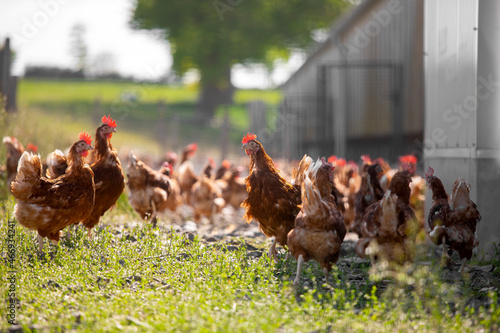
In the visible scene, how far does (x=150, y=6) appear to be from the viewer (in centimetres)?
3766

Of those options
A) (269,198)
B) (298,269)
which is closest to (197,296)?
(298,269)

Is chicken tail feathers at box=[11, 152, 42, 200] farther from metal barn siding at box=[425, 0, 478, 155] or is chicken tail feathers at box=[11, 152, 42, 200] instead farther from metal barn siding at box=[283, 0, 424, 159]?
metal barn siding at box=[283, 0, 424, 159]

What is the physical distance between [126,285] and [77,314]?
0.83 meters

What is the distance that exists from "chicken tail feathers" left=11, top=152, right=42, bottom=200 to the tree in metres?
30.2

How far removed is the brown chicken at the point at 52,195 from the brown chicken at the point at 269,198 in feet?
5.69

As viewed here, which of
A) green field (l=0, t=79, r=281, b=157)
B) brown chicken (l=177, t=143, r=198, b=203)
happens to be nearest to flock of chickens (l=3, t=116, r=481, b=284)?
brown chicken (l=177, t=143, r=198, b=203)

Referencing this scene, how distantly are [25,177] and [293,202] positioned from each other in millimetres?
2722

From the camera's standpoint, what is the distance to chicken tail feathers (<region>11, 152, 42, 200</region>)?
5168 mm

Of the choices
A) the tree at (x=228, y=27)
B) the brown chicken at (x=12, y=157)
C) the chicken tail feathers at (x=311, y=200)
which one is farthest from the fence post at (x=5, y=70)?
the tree at (x=228, y=27)

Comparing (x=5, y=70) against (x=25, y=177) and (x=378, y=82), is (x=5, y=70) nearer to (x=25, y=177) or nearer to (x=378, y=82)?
(x=25, y=177)

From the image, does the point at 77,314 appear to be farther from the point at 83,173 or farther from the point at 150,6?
the point at 150,6

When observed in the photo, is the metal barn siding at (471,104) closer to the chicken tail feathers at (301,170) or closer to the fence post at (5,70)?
the chicken tail feathers at (301,170)

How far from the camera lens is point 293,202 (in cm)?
550

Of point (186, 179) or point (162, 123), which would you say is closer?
point (186, 179)
